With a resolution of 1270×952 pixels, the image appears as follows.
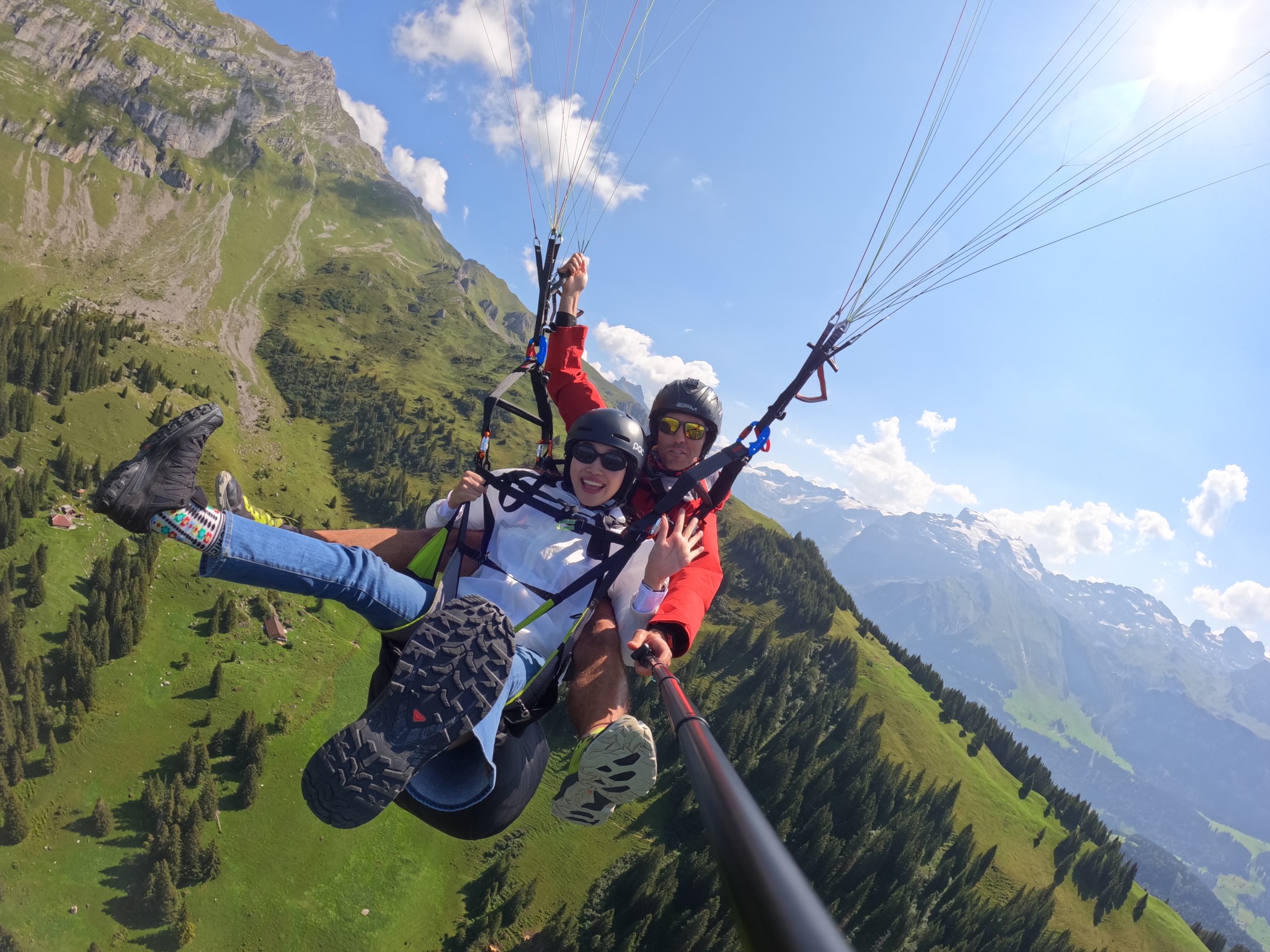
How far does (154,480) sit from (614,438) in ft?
14.3

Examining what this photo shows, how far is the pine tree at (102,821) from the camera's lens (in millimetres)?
46656

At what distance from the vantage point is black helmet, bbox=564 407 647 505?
721cm

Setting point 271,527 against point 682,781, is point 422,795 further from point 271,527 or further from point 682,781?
point 682,781

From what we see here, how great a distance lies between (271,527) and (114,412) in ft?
380

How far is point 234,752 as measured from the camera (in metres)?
55.9

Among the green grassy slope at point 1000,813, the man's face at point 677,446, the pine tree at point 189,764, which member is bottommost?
the pine tree at point 189,764

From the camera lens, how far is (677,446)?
9.31 metres

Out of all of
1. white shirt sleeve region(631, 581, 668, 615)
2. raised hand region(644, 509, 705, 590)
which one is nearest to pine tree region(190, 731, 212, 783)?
white shirt sleeve region(631, 581, 668, 615)

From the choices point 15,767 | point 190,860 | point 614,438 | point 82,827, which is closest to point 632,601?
point 614,438

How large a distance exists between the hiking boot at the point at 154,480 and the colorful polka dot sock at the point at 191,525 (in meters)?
0.05

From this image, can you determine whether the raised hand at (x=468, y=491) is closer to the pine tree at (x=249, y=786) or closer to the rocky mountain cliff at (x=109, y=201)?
the pine tree at (x=249, y=786)

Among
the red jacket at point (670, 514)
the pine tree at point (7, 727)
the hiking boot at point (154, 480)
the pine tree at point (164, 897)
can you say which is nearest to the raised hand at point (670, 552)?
the red jacket at point (670, 514)

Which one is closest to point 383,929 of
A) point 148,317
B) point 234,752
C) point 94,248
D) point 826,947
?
point 234,752

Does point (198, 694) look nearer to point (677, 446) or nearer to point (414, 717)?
point (677, 446)
